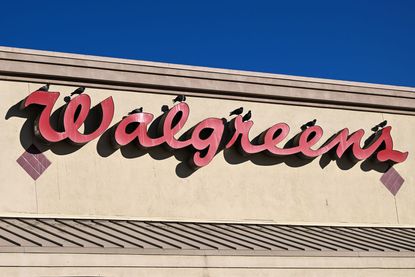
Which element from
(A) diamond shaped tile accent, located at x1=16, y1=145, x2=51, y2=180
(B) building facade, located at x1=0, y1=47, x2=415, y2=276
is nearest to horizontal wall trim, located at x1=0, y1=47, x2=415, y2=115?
(B) building facade, located at x1=0, y1=47, x2=415, y2=276

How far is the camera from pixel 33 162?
2359cm

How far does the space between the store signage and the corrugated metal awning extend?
2030mm

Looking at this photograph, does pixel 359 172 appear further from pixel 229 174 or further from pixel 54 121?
pixel 54 121

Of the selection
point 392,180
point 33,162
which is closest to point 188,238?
point 33,162

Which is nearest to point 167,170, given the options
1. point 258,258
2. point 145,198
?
point 145,198

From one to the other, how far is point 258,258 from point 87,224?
4.14 meters

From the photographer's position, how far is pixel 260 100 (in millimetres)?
27422

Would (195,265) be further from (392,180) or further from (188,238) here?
(392,180)

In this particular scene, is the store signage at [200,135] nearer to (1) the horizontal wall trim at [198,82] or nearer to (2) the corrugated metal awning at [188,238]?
(1) the horizontal wall trim at [198,82]

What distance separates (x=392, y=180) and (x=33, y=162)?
11.2 metres

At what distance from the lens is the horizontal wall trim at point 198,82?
24.0 metres

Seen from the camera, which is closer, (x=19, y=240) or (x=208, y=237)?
(x=19, y=240)

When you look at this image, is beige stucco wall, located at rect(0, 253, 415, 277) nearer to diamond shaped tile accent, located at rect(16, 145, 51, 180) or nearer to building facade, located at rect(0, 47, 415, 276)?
building facade, located at rect(0, 47, 415, 276)

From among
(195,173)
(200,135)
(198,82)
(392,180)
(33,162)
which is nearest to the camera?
(33,162)
